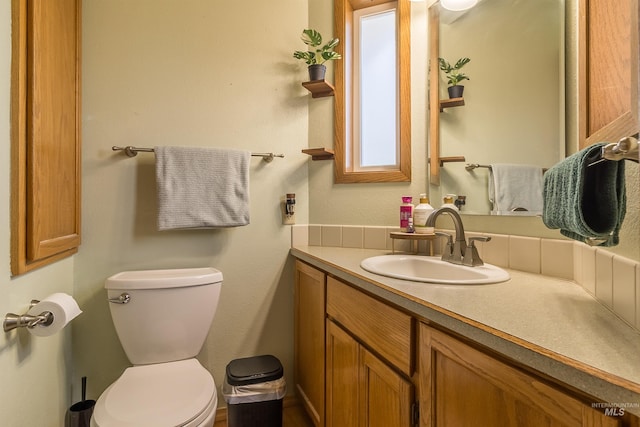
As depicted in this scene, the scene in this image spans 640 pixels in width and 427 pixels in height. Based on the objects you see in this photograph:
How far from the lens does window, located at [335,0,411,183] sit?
5.18 ft

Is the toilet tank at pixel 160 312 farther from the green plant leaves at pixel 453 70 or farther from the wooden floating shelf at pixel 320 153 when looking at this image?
the green plant leaves at pixel 453 70

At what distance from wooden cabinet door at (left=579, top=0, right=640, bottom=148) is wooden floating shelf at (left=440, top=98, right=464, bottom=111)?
0.48 metres

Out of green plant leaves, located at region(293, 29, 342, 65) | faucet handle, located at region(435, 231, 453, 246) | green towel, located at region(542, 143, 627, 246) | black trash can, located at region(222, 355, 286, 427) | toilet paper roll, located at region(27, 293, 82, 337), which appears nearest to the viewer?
green towel, located at region(542, 143, 627, 246)

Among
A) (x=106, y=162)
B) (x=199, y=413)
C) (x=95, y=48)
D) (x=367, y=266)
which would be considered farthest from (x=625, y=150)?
(x=95, y=48)

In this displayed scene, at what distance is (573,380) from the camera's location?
0.41 metres

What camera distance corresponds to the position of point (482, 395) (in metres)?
0.56

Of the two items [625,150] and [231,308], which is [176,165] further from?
[625,150]

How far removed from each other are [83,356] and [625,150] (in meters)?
1.96

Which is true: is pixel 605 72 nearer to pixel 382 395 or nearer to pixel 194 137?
pixel 382 395

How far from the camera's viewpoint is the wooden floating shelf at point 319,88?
1568 mm

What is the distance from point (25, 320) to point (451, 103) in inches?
66.7

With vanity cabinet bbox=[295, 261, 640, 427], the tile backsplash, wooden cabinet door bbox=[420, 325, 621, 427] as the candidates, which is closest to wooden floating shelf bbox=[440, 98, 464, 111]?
the tile backsplash

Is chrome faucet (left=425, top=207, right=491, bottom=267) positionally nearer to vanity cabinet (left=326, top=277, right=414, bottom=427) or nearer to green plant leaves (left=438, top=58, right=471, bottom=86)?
vanity cabinet (left=326, top=277, right=414, bottom=427)

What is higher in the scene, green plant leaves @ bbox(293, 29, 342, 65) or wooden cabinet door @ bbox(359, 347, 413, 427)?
green plant leaves @ bbox(293, 29, 342, 65)
